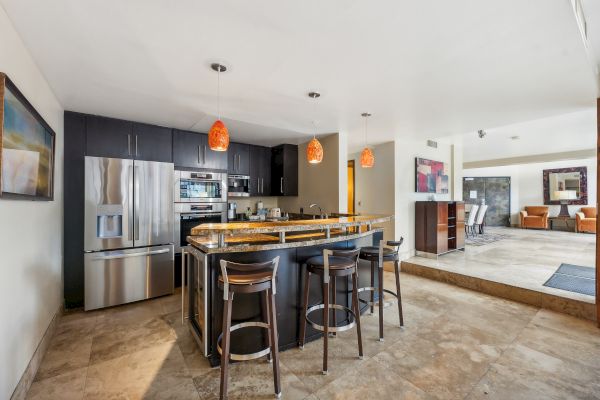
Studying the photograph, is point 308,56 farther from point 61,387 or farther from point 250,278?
point 61,387

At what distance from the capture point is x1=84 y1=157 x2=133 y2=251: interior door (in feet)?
10.4

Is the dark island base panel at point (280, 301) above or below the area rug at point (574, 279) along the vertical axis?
above

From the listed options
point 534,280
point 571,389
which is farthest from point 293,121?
point 534,280

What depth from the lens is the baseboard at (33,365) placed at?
176cm

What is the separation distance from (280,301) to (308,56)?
6.82 feet

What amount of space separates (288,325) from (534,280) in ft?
12.2

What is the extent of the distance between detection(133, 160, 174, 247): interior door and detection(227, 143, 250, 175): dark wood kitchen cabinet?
123 cm

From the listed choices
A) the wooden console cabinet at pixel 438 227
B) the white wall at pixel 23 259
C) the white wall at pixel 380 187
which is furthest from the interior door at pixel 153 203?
the wooden console cabinet at pixel 438 227

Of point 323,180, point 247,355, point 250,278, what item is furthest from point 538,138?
point 247,355

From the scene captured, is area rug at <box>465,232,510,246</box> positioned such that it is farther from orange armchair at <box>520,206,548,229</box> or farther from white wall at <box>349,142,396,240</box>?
white wall at <box>349,142,396,240</box>

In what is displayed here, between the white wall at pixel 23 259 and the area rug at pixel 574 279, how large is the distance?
5.51 m

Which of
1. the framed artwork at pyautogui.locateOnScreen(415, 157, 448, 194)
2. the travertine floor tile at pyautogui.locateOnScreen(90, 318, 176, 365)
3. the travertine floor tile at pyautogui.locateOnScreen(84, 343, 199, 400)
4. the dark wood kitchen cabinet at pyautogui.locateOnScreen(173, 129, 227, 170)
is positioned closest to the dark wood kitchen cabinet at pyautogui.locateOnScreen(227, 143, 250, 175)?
the dark wood kitchen cabinet at pyautogui.locateOnScreen(173, 129, 227, 170)

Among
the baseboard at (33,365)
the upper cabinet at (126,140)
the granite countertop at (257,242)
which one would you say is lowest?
the baseboard at (33,365)

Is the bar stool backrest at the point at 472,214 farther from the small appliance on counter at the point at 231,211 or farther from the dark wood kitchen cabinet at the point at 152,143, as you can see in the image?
the dark wood kitchen cabinet at the point at 152,143
